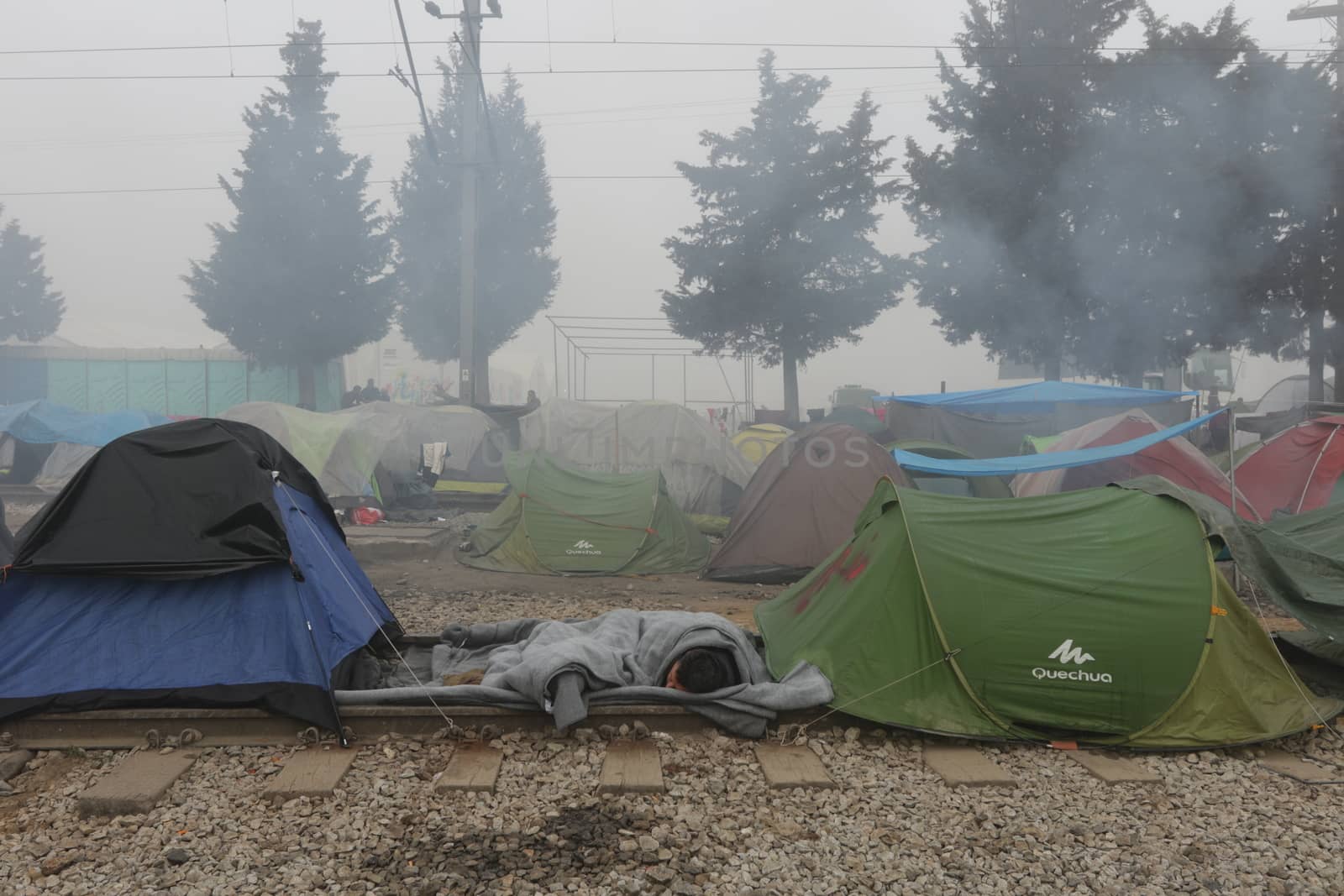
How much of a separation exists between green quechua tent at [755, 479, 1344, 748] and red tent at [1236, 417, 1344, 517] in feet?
22.2

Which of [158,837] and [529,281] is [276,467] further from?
[529,281]

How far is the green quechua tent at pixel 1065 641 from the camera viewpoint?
15.0ft

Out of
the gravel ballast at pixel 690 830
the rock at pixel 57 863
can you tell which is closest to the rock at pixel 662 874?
the gravel ballast at pixel 690 830

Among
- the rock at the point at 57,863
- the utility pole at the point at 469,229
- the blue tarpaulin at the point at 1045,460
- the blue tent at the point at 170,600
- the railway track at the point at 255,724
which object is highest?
the utility pole at the point at 469,229

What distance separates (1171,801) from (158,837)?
4.14 metres

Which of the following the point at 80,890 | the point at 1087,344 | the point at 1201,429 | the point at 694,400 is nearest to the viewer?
the point at 80,890

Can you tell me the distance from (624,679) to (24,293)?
43304mm

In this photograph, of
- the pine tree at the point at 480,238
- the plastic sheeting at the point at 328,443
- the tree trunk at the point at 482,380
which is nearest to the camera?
the plastic sheeting at the point at 328,443

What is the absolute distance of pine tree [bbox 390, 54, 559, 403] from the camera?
3466cm

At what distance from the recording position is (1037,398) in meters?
15.5

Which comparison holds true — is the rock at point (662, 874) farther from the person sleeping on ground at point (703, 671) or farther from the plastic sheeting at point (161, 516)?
the plastic sheeting at point (161, 516)

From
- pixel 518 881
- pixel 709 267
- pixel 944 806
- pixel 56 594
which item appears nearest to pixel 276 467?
pixel 56 594

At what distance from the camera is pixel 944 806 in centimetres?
398

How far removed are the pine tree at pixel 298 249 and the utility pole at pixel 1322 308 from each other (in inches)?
992
